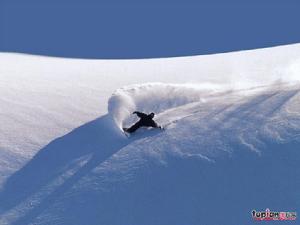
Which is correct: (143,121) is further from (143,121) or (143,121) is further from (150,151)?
(150,151)

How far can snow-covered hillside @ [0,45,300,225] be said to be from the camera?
7559 millimetres

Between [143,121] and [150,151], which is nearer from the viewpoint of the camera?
[150,151]

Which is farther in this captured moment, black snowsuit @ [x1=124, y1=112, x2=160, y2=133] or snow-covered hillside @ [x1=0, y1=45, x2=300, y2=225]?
black snowsuit @ [x1=124, y1=112, x2=160, y2=133]

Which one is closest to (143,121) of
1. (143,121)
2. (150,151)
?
(143,121)

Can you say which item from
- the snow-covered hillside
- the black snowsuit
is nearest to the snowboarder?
the black snowsuit

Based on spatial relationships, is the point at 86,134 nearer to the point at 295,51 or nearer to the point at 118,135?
the point at 118,135

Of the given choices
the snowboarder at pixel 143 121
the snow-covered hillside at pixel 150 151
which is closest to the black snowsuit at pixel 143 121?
the snowboarder at pixel 143 121

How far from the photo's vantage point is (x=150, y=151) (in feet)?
28.1

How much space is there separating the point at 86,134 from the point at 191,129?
1.79m

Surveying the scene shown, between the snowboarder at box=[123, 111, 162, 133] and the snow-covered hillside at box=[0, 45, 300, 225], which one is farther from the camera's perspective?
the snowboarder at box=[123, 111, 162, 133]

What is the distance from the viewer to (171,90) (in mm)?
10719

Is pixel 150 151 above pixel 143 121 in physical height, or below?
below

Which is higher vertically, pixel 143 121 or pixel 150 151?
pixel 143 121

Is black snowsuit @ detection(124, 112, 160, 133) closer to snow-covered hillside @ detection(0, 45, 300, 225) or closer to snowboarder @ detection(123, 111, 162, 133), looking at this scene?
snowboarder @ detection(123, 111, 162, 133)
